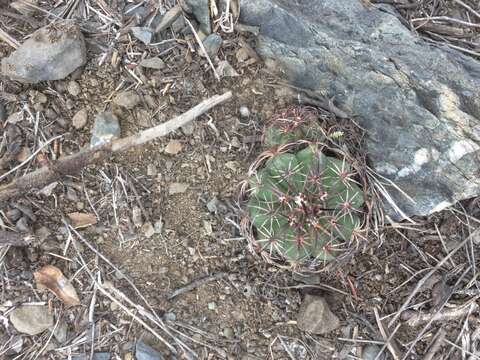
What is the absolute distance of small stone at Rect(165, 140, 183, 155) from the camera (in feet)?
9.69

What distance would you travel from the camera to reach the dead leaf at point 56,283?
9.52ft

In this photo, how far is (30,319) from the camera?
2.88 metres

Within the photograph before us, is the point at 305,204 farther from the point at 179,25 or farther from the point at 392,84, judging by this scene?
the point at 179,25

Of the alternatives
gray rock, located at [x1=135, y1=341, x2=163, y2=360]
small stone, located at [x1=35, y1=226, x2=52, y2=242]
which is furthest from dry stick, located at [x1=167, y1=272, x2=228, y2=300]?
small stone, located at [x1=35, y1=226, x2=52, y2=242]

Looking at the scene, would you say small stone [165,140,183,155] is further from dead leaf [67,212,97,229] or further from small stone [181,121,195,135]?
dead leaf [67,212,97,229]

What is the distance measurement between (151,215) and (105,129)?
55cm

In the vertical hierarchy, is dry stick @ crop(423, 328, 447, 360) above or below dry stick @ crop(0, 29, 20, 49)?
below

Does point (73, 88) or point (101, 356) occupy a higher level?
point (73, 88)

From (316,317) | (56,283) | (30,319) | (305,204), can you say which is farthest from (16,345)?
(305,204)

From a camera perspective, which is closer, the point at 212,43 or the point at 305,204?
the point at 305,204

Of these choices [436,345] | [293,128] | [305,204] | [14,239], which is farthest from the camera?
[436,345]

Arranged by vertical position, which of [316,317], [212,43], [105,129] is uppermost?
[212,43]

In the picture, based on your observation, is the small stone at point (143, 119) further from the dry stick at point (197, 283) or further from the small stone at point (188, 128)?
the dry stick at point (197, 283)

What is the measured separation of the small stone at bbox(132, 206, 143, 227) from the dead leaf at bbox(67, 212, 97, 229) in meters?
0.23
